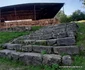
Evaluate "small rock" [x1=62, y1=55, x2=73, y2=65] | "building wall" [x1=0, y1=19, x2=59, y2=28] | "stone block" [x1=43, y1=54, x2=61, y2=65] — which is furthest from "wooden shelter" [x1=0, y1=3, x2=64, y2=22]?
"small rock" [x1=62, y1=55, x2=73, y2=65]

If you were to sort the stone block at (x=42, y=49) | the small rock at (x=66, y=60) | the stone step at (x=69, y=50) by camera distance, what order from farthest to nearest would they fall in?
the stone block at (x=42, y=49) → the stone step at (x=69, y=50) → the small rock at (x=66, y=60)

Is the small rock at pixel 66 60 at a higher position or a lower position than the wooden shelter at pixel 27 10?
lower

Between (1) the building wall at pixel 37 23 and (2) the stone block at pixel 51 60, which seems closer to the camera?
(2) the stone block at pixel 51 60

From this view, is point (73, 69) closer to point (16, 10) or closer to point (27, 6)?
point (27, 6)

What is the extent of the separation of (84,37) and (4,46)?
14.2ft

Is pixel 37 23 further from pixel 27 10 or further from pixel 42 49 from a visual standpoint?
pixel 42 49

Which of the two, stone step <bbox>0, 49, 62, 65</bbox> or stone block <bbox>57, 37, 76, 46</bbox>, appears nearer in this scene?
stone step <bbox>0, 49, 62, 65</bbox>

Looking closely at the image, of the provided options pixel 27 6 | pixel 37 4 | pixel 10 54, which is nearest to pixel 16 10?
pixel 27 6

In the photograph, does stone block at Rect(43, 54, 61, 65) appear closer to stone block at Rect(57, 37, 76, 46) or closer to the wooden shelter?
stone block at Rect(57, 37, 76, 46)

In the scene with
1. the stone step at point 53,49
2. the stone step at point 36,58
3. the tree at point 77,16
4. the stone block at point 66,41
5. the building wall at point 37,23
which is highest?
the tree at point 77,16

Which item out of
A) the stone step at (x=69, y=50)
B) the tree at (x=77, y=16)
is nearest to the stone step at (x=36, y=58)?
the stone step at (x=69, y=50)

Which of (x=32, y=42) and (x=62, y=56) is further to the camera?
(x=32, y=42)

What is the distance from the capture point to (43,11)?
23719mm

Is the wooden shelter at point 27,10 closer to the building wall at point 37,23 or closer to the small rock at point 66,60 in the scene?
the building wall at point 37,23
